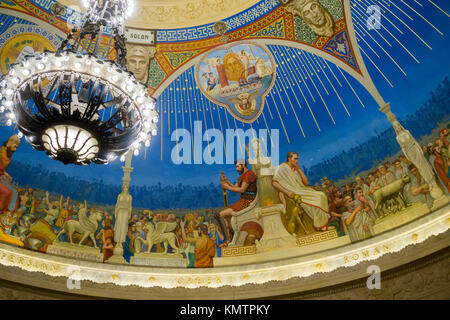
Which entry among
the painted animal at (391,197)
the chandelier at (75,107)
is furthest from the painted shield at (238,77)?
Answer: the chandelier at (75,107)

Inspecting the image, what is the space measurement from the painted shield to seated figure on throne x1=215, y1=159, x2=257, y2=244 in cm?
124

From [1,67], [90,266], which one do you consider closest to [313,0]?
[1,67]

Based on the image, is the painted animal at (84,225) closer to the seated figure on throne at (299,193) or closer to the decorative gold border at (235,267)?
the decorative gold border at (235,267)

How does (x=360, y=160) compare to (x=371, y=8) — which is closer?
(x=371, y=8)

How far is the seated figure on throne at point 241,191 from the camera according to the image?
10766 mm

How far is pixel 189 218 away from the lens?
11.0 metres

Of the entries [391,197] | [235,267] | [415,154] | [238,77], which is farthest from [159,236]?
[415,154]

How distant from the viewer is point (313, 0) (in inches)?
379

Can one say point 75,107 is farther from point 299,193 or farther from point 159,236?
point 299,193

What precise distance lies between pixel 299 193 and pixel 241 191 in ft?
4.72

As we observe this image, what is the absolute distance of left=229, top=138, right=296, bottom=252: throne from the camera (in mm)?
10156

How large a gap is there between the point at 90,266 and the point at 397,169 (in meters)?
6.99
